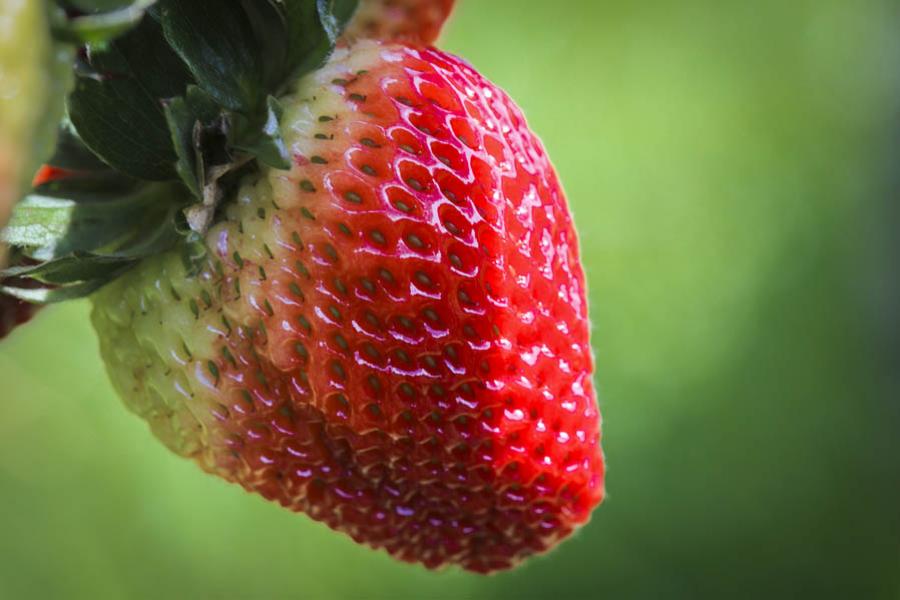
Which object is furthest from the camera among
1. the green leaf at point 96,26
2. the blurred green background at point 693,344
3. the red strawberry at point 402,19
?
the blurred green background at point 693,344

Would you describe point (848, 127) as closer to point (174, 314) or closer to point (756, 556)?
point (756, 556)

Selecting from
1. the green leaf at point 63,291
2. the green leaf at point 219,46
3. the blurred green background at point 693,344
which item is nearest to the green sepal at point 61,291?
the green leaf at point 63,291

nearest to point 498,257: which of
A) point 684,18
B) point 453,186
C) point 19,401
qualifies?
point 453,186

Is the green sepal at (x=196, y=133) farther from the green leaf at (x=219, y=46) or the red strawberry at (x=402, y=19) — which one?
the red strawberry at (x=402, y=19)

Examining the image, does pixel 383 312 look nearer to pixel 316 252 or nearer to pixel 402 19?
pixel 316 252

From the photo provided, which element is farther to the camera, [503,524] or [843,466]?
[843,466]

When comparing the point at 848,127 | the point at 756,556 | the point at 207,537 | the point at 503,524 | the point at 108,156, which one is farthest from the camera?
the point at 848,127

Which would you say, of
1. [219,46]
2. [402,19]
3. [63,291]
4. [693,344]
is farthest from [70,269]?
[693,344]
